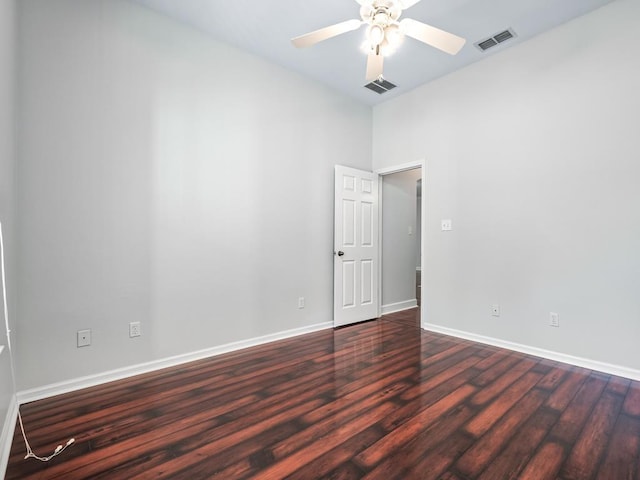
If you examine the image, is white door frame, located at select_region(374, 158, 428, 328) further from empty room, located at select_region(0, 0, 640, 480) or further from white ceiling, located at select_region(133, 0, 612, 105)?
white ceiling, located at select_region(133, 0, 612, 105)

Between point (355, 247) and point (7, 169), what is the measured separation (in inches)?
133

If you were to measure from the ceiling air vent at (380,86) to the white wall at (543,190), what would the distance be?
1.33 ft

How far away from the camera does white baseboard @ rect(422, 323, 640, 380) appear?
258 centimetres

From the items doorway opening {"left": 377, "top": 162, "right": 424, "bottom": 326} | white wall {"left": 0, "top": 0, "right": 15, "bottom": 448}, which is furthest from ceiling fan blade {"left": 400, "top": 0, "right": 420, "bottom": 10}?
doorway opening {"left": 377, "top": 162, "right": 424, "bottom": 326}

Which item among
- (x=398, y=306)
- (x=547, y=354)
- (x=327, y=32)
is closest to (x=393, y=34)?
(x=327, y=32)

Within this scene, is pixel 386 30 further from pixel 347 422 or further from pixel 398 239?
pixel 398 239

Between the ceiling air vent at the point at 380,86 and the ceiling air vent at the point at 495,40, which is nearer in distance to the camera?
the ceiling air vent at the point at 495,40

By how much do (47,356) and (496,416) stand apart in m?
3.03

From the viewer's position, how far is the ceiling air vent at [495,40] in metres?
3.04

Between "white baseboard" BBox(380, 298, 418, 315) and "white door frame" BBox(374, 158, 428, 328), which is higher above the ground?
"white door frame" BBox(374, 158, 428, 328)

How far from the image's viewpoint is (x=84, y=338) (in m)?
2.38

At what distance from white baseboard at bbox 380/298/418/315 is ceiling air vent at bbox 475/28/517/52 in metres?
3.40

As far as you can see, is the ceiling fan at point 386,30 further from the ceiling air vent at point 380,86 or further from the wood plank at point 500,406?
the wood plank at point 500,406

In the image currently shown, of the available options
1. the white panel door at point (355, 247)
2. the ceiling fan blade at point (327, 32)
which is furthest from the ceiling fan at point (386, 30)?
the white panel door at point (355, 247)
